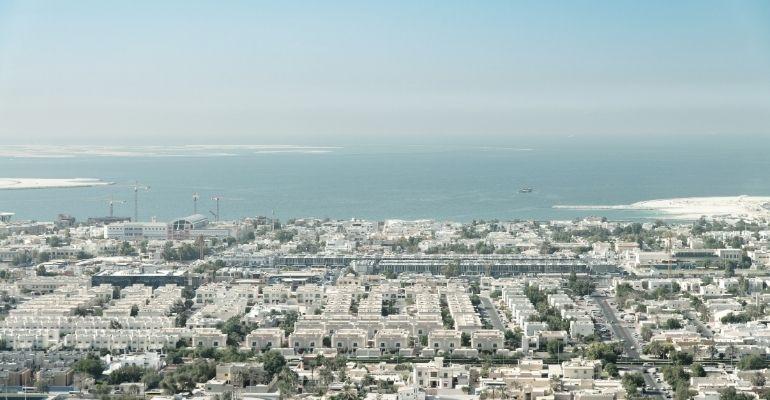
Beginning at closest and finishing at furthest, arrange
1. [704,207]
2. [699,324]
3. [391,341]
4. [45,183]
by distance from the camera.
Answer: [391,341], [699,324], [704,207], [45,183]

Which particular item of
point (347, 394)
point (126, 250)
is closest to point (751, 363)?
point (347, 394)

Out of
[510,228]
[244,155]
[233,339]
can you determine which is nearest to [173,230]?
[510,228]

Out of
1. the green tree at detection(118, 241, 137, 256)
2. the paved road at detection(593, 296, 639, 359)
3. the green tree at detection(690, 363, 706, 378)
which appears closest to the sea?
the green tree at detection(118, 241, 137, 256)

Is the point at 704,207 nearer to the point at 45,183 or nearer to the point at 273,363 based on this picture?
the point at 273,363

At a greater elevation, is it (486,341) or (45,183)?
(45,183)

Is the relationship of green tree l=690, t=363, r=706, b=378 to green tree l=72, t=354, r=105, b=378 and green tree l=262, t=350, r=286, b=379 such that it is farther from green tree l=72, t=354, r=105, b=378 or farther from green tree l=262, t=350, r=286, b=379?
green tree l=72, t=354, r=105, b=378

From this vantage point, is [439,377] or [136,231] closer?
[439,377]

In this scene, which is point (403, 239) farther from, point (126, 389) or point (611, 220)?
point (126, 389)
